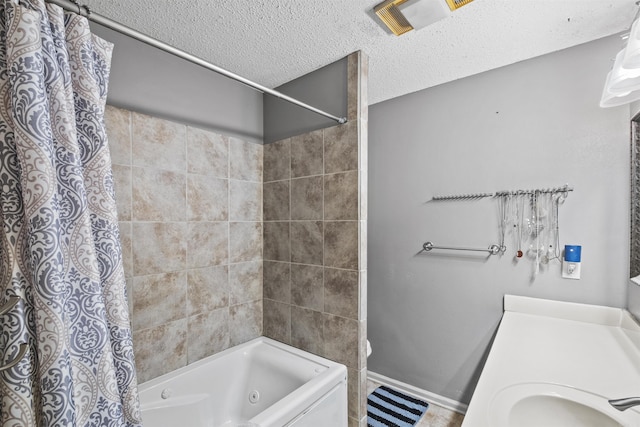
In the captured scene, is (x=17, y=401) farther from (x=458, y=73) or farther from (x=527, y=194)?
Result: (x=458, y=73)

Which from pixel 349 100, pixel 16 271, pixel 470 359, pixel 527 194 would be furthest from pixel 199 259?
pixel 527 194

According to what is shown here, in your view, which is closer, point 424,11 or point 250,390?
point 424,11

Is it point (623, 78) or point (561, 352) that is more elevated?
point (623, 78)

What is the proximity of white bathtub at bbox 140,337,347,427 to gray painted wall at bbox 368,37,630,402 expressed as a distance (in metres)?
0.89

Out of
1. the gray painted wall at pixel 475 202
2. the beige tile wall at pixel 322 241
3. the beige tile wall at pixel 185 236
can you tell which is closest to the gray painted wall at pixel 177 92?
the beige tile wall at pixel 185 236

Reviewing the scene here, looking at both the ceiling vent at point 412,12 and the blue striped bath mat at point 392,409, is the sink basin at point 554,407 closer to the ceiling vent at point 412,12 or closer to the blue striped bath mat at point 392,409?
the blue striped bath mat at point 392,409

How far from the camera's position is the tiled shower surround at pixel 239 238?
5.20ft

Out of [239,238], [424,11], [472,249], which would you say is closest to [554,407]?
[472,249]

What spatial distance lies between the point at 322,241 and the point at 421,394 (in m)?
1.44

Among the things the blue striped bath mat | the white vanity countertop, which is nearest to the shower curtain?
the white vanity countertop

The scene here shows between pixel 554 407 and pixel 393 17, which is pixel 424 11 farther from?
pixel 554 407

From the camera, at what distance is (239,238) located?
202 cm

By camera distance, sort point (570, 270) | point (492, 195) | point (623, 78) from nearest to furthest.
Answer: point (623, 78) < point (570, 270) < point (492, 195)

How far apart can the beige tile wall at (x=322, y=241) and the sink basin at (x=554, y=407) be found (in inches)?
33.2
